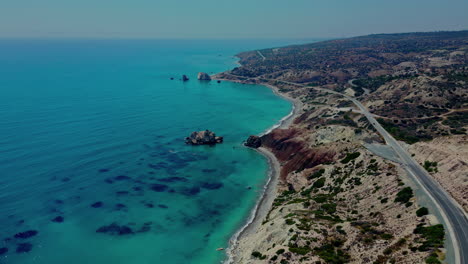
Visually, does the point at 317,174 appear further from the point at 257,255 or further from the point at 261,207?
the point at 257,255

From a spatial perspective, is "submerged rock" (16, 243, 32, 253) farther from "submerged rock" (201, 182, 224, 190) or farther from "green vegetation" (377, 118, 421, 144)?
"green vegetation" (377, 118, 421, 144)

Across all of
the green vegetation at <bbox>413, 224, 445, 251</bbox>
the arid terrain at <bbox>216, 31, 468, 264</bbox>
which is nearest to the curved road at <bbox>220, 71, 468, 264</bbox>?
the green vegetation at <bbox>413, 224, 445, 251</bbox>

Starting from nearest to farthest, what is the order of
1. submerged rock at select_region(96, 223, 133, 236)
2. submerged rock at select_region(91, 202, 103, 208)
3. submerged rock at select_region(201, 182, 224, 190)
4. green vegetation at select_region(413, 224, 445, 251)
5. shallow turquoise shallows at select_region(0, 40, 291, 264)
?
1. green vegetation at select_region(413, 224, 445, 251)
2. shallow turquoise shallows at select_region(0, 40, 291, 264)
3. submerged rock at select_region(96, 223, 133, 236)
4. submerged rock at select_region(91, 202, 103, 208)
5. submerged rock at select_region(201, 182, 224, 190)

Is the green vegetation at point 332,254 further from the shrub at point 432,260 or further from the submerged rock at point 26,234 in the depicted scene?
the submerged rock at point 26,234

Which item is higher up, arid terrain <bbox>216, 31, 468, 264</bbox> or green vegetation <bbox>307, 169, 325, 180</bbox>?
arid terrain <bbox>216, 31, 468, 264</bbox>

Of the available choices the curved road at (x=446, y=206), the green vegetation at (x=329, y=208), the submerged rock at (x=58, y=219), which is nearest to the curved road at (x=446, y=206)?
the curved road at (x=446, y=206)

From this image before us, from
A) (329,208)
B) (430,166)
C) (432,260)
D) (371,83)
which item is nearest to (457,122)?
(430,166)

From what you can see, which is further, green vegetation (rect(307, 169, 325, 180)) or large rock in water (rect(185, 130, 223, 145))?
large rock in water (rect(185, 130, 223, 145))

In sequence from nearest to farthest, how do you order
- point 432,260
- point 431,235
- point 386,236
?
point 432,260
point 431,235
point 386,236
